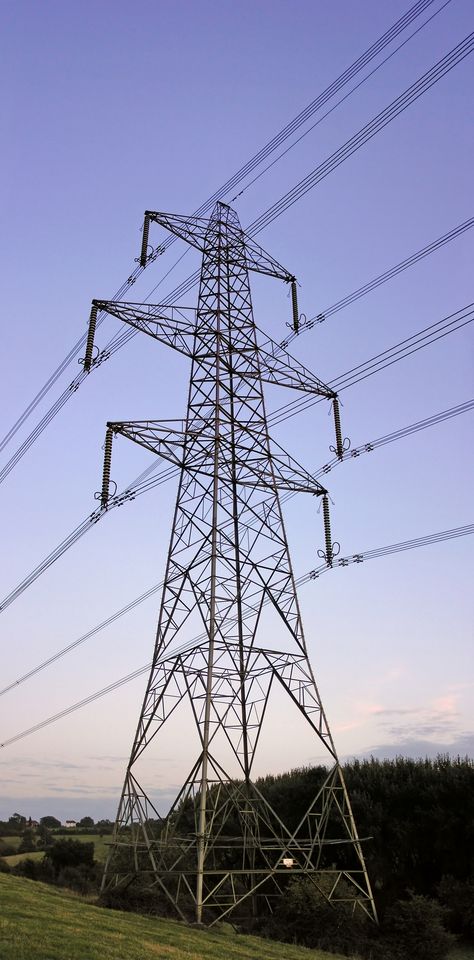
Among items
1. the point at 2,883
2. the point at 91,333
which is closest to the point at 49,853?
the point at 2,883

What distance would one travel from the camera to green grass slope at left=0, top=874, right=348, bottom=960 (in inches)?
661

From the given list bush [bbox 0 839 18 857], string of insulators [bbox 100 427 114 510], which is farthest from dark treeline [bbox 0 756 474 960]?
bush [bbox 0 839 18 857]

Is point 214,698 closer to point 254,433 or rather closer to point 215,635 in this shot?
point 215,635

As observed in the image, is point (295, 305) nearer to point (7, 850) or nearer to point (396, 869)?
point (396, 869)

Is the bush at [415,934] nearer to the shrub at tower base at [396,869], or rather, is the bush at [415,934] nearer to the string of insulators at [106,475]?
the shrub at tower base at [396,869]

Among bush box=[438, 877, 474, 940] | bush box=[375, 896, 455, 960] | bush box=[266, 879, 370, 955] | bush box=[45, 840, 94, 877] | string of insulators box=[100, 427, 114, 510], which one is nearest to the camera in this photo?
bush box=[375, 896, 455, 960]

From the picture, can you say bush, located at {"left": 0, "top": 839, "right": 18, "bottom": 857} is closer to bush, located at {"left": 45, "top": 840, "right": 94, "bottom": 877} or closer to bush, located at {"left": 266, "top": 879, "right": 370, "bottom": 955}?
bush, located at {"left": 45, "top": 840, "right": 94, "bottom": 877}

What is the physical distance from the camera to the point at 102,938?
727 inches

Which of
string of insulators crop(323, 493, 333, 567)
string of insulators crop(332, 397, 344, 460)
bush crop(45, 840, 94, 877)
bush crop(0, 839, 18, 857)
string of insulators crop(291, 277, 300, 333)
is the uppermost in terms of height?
string of insulators crop(291, 277, 300, 333)

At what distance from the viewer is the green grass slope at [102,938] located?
16781 millimetres

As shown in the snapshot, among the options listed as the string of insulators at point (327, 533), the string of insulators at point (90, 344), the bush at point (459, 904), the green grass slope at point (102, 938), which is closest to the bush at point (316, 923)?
the green grass slope at point (102, 938)

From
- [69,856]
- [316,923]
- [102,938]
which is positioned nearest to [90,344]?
[102,938]

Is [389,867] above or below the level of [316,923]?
above

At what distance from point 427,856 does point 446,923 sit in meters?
5.44
